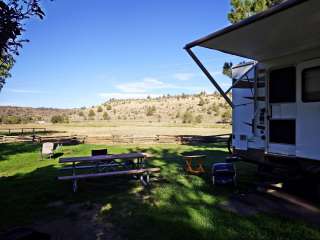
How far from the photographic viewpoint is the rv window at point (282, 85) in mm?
6418

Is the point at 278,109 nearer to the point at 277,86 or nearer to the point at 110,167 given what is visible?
the point at 277,86

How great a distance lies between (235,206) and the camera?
18.9ft

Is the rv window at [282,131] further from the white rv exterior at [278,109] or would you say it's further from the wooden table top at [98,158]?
the wooden table top at [98,158]

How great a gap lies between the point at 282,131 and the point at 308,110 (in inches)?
32.3

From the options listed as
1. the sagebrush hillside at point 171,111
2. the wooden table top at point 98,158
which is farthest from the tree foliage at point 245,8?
the sagebrush hillside at point 171,111

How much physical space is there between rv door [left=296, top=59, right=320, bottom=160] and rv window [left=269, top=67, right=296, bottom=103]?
18 centimetres

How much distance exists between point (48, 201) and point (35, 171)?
156 inches

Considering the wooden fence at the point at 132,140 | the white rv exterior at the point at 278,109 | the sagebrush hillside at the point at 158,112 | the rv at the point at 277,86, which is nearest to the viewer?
the rv at the point at 277,86

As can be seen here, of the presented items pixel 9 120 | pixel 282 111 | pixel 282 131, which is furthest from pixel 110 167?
pixel 9 120

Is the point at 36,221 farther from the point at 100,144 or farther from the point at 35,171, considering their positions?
the point at 100,144

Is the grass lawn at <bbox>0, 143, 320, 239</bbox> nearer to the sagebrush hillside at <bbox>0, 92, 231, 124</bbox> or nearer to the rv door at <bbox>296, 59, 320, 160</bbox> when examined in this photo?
the rv door at <bbox>296, 59, 320, 160</bbox>

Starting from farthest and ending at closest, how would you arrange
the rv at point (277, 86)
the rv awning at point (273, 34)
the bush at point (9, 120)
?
the bush at point (9, 120) → the rv at point (277, 86) → the rv awning at point (273, 34)

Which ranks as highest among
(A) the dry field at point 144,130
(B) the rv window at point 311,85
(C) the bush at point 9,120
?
(B) the rv window at point 311,85

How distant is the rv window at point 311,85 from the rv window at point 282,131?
0.59m
